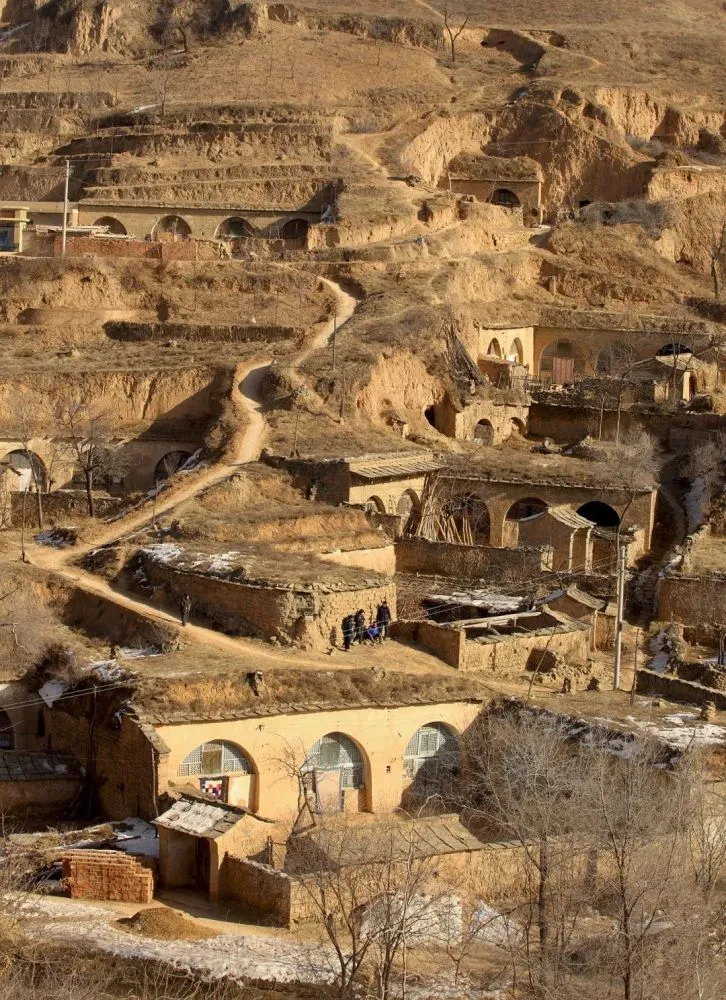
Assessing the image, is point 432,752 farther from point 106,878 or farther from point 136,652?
point 106,878

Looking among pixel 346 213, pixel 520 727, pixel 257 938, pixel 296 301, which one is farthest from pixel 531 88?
pixel 257 938

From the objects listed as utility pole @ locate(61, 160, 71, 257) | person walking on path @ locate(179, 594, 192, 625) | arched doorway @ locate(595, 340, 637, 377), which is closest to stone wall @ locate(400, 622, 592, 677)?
person walking on path @ locate(179, 594, 192, 625)

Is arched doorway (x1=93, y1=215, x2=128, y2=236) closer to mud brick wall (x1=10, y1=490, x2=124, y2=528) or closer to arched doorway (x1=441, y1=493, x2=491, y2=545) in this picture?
mud brick wall (x1=10, y1=490, x2=124, y2=528)

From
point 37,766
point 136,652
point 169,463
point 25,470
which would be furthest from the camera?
point 169,463

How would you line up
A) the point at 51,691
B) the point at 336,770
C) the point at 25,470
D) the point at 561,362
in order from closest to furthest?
the point at 336,770 < the point at 51,691 < the point at 25,470 < the point at 561,362

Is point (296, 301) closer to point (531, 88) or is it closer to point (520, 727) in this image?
point (531, 88)

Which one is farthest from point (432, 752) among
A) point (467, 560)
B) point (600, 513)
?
point (600, 513)
